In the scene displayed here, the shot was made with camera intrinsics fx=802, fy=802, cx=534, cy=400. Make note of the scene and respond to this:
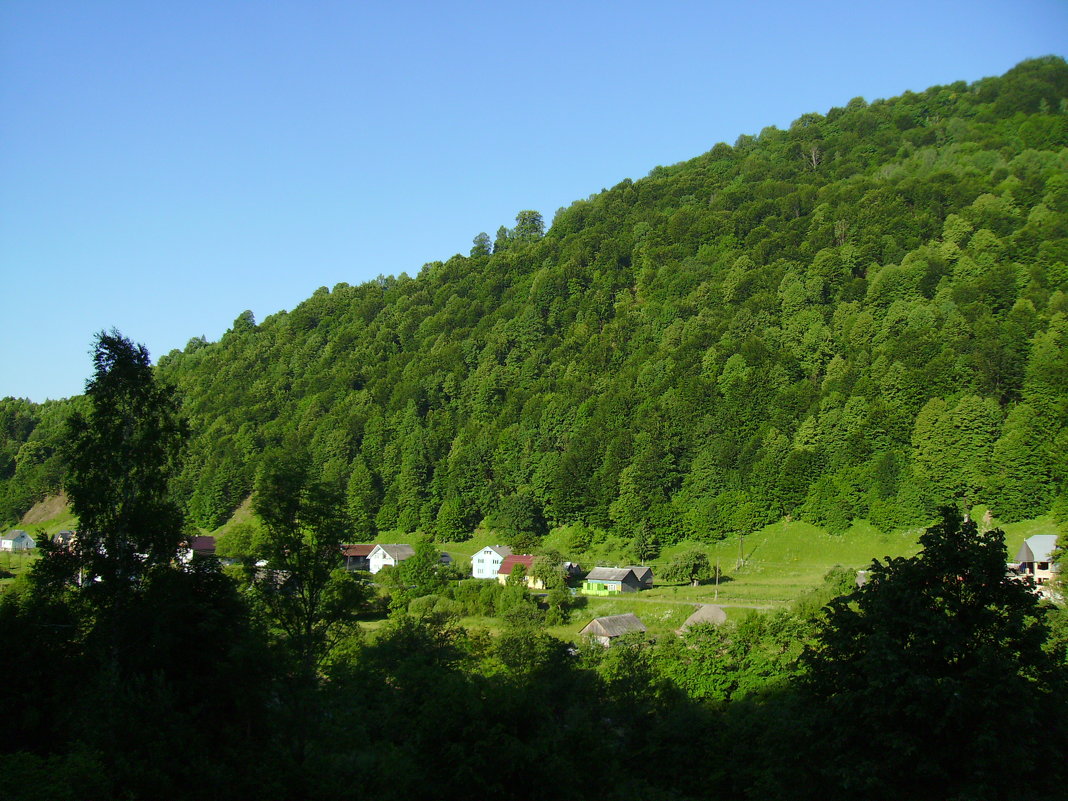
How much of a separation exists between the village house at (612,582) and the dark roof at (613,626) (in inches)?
407

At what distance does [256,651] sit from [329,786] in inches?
168

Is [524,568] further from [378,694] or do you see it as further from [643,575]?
[378,694]

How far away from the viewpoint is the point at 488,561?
7075 centimetres

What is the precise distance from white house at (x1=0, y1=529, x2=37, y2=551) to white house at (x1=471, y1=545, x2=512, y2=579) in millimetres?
51915

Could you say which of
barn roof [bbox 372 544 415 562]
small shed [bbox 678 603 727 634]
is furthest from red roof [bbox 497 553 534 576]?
small shed [bbox 678 603 727 634]

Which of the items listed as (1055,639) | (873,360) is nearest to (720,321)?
(873,360)

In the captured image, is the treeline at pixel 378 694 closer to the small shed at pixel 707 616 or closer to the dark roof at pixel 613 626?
the small shed at pixel 707 616

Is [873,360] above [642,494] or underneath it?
above

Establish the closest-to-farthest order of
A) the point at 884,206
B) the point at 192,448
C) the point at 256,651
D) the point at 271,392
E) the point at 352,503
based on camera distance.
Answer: the point at 256,651, the point at 352,503, the point at 884,206, the point at 192,448, the point at 271,392

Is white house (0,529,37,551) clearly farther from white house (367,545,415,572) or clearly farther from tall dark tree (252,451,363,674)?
tall dark tree (252,451,363,674)

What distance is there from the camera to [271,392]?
5615 inches

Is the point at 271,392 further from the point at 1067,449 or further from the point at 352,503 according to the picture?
the point at 1067,449

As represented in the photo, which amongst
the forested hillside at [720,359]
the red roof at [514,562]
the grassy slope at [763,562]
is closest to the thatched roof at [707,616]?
the grassy slope at [763,562]

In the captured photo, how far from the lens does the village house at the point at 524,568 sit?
61856 millimetres
